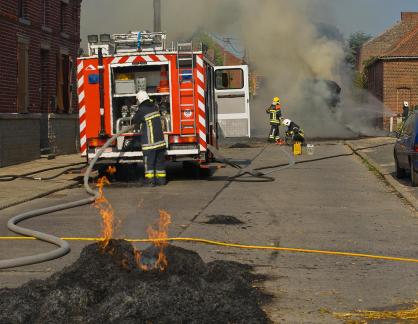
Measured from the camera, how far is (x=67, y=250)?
6887mm

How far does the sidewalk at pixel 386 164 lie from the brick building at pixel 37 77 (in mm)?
9282

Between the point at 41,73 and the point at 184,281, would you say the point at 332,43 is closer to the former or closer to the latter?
the point at 41,73

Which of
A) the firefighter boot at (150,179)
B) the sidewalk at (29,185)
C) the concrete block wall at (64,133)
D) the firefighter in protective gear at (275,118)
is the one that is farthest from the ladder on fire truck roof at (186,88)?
the firefighter in protective gear at (275,118)

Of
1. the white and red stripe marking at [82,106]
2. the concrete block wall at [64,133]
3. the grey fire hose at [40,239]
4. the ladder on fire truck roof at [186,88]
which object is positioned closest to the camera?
the grey fire hose at [40,239]

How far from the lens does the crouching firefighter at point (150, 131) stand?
41.2 feet

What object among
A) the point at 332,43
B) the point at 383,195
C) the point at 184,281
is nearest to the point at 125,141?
the point at 383,195

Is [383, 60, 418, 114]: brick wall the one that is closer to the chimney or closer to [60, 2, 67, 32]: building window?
the chimney

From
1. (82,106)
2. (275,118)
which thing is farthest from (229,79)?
(275,118)

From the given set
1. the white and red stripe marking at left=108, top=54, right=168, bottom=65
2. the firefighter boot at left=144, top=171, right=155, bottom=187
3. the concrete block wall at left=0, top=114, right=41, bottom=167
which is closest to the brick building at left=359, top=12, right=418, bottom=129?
the concrete block wall at left=0, top=114, right=41, bottom=167

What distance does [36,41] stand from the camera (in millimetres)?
21047

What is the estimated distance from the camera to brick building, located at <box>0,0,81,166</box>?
18.4 metres

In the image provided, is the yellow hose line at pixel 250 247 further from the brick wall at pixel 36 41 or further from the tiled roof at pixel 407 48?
the tiled roof at pixel 407 48

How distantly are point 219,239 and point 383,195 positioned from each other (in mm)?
5353

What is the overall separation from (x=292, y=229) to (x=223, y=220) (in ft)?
3.31
